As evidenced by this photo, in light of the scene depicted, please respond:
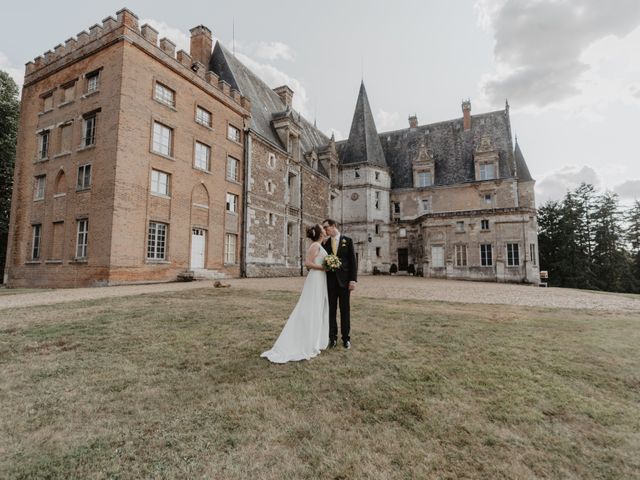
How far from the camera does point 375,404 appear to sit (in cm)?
330

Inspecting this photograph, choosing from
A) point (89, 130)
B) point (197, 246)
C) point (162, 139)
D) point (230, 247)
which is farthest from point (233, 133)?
point (197, 246)

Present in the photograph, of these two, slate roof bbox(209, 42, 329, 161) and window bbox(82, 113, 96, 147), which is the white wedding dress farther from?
slate roof bbox(209, 42, 329, 161)

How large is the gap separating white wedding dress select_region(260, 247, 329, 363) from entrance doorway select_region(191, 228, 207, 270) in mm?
14736

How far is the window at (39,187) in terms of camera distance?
18344 mm

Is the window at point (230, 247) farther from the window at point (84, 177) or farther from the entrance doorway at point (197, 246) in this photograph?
the window at point (84, 177)

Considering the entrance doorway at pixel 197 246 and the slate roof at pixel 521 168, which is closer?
the entrance doorway at pixel 197 246

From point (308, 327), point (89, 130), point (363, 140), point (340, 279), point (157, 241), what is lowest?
point (308, 327)

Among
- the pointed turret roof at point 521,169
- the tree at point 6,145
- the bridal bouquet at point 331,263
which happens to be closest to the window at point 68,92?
the tree at point 6,145

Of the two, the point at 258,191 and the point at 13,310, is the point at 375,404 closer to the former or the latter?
the point at 13,310

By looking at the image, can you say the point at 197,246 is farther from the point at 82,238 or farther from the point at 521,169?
the point at 521,169

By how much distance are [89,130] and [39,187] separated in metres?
4.96

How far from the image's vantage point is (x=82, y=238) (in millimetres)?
15938

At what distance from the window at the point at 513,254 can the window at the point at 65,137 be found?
95.7ft

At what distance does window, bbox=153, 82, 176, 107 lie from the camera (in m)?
17.2
